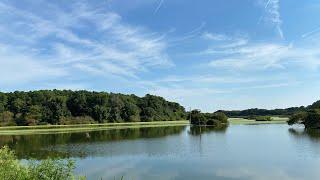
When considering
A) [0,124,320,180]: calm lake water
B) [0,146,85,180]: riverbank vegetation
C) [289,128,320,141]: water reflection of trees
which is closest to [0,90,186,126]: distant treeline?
[289,128,320,141]: water reflection of trees

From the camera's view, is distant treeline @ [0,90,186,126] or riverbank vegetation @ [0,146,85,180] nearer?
riverbank vegetation @ [0,146,85,180]

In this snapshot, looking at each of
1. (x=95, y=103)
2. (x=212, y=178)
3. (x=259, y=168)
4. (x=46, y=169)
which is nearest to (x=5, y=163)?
(x=46, y=169)

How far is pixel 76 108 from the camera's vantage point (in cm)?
12706

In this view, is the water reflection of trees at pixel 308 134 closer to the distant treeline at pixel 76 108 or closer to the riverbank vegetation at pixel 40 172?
the riverbank vegetation at pixel 40 172

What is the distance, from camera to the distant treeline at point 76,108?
113m

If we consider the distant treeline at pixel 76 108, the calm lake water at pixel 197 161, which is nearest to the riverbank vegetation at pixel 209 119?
the distant treeline at pixel 76 108

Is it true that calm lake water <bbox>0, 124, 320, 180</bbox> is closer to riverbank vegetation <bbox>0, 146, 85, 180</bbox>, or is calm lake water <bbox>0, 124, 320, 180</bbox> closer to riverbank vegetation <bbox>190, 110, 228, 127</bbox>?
riverbank vegetation <bbox>0, 146, 85, 180</bbox>

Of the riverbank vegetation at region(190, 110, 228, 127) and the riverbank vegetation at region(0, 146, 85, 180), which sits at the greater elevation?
the riverbank vegetation at region(190, 110, 228, 127)

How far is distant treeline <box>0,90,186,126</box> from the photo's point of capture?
113 meters

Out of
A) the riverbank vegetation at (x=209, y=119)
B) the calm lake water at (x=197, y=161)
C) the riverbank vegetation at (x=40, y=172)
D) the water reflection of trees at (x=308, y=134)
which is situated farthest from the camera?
the riverbank vegetation at (x=209, y=119)

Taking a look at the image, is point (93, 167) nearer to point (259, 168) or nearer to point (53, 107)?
point (259, 168)

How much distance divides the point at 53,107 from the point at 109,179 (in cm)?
9408

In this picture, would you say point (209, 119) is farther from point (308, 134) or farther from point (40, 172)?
point (40, 172)

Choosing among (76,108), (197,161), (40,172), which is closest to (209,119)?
(76,108)
